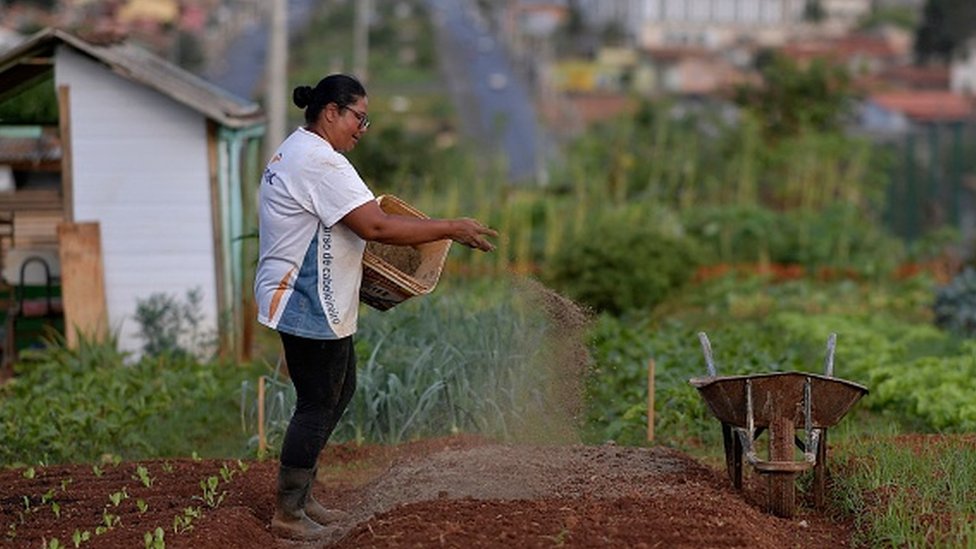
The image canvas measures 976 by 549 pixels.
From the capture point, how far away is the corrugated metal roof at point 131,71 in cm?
1312

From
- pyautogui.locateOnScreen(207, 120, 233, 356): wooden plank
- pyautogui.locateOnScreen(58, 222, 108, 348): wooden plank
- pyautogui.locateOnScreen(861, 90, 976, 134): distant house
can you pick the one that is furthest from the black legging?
pyautogui.locateOnScreen(861, 90, 976, 134): distant house

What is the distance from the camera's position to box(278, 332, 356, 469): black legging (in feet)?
25.1

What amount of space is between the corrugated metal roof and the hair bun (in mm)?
5467

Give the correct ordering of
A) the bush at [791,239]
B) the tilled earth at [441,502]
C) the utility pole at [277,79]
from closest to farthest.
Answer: the tilled earth at [441,502], the utility pole at [277,79], the bush at [791,239]

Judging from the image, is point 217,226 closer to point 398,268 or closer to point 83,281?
point 83,281

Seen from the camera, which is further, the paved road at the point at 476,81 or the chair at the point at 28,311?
the paved road at the point at 476,81

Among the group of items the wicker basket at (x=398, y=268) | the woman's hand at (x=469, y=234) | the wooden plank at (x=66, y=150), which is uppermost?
the wooden plank at (x=66, y=150)

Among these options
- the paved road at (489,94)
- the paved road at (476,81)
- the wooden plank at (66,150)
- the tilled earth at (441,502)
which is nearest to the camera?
the tilled earth at (441,502)

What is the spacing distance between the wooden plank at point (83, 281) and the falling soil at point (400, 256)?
17.5 ft

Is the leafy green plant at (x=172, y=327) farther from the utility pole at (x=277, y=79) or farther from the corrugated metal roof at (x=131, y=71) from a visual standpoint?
the utility pole at (x=277, y=79)

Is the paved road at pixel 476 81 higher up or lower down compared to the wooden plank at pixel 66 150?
higher up

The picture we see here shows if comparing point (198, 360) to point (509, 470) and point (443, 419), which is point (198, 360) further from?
point (509, 470)

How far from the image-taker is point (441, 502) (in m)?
7.36

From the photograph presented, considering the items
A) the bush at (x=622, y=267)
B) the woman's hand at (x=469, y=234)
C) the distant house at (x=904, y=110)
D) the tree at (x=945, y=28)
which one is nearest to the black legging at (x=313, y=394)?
the woman's hand at (x=469, y=234)
